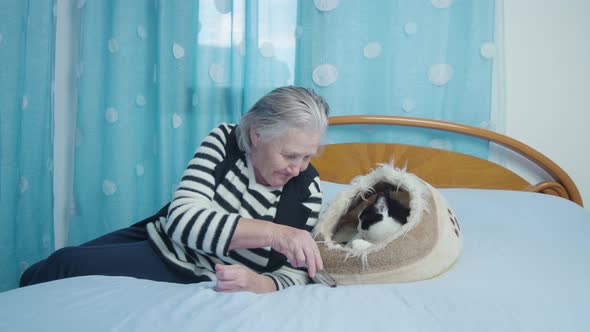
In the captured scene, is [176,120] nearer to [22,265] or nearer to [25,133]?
[25,133]

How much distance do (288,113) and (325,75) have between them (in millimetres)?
766

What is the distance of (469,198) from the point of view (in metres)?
1.50

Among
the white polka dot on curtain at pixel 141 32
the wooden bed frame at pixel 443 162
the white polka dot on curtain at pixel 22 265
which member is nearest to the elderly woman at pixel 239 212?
the wooden bed frame at pixel 443 162

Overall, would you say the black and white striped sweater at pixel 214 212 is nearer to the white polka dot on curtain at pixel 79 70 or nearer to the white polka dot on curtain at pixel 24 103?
the white polka dot on curtain at pixel 79 70

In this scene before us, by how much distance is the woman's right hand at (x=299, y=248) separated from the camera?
956 mm

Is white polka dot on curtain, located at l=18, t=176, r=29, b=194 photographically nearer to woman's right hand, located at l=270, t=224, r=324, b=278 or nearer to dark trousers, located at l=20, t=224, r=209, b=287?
dark trousers, located at l=20, t=224, r=209, b=287

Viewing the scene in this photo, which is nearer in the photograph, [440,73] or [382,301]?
[382,301]

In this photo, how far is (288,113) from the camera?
110 cm

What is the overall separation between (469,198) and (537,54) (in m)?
0.72

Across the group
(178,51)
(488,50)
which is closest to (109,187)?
(178,51)

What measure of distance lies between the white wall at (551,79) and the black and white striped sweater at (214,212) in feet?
3.43

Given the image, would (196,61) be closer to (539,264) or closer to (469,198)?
(469,198)

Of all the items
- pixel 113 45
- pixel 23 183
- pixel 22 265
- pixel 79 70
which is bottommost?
pixel 22 265

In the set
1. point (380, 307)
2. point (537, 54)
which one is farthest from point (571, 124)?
point (380, 307)
